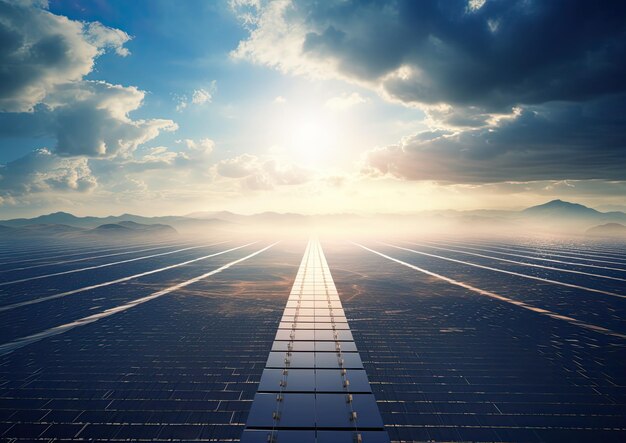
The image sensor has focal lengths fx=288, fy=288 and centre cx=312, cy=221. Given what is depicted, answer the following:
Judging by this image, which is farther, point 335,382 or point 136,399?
point 335,382

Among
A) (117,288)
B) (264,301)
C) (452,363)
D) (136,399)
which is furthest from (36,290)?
(452,363)

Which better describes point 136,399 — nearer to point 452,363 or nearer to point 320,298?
point 452,363

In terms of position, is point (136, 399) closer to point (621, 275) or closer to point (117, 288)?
point (117, 288)

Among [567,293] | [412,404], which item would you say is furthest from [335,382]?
[567,293]

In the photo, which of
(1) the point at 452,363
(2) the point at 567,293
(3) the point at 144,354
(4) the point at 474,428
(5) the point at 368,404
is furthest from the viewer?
(2) the point at 567,293

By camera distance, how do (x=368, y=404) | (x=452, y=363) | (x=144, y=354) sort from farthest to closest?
(x=144, y=354) < (x=452, y=363) < (x=368, y=404)

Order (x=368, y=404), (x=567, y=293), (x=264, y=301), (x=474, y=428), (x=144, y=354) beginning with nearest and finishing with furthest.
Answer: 1. (x=474, y=428)
2. (x=368, y=404)
3. (x=144, y=354)
4. (x=264, y=301)
5. (x=567, y=293)
